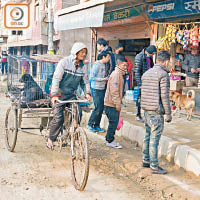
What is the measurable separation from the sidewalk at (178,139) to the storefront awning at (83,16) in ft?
10.0

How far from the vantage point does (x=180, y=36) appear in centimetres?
805

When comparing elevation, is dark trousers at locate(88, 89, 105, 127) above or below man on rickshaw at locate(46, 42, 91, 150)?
below

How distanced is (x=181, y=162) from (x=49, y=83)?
2878mm

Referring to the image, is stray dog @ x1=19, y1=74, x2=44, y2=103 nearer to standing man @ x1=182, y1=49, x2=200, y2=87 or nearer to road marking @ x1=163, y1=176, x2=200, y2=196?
road marking @ x1=163, y1=176, x2=200, y2=196

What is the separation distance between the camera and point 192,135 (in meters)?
6.17

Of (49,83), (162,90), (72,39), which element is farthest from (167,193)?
(72,39)

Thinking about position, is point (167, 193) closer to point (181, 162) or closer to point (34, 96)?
point (181, 162)

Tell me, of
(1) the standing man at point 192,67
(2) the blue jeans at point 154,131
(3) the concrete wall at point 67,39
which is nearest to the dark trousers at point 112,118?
(2) the blue jeans at point 154,131

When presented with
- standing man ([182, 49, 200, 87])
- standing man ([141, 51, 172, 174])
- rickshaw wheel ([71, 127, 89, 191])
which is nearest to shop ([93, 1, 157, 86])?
standing man ([182, 49, 200, 87])

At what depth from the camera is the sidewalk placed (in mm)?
4699

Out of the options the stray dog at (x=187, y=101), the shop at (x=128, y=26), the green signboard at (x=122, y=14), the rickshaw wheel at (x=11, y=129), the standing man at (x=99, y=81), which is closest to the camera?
the rickshaw wheel at (x=11, y=129)

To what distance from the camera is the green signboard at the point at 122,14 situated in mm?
10421

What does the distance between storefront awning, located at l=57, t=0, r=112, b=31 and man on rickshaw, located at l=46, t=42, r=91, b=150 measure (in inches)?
172

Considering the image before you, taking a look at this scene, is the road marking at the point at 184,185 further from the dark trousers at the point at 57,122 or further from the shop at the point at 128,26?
the shop at the point at 128,26
